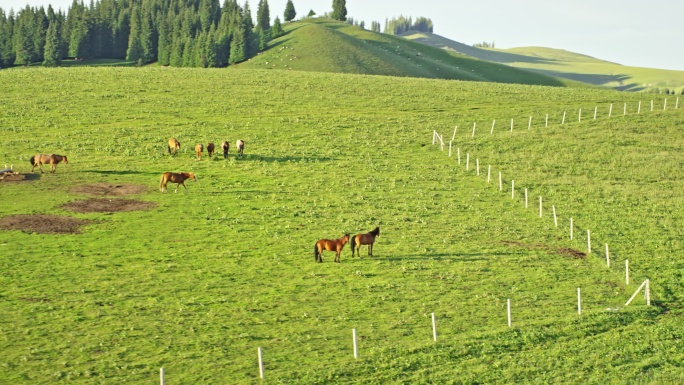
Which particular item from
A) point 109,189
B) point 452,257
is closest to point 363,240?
point 452,257

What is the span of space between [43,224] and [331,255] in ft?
46.1

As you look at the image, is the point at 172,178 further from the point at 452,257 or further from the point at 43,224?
the point at 452,257

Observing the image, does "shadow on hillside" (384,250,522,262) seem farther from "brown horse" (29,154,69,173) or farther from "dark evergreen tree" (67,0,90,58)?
"dark evergreen tree" (67,0,90,58)

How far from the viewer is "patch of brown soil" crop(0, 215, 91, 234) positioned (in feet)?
120

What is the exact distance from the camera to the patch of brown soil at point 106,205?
40.2 m

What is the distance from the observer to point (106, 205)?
41.1 m

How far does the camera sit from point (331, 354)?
23.9 meters

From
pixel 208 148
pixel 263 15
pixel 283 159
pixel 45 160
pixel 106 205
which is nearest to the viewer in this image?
pixel 106 205

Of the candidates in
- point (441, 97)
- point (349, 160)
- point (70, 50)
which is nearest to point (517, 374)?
point (349, 160)

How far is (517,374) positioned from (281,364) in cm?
690

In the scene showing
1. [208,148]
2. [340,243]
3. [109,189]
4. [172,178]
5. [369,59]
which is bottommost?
[340,243]

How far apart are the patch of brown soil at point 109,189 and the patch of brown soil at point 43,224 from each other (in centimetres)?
490

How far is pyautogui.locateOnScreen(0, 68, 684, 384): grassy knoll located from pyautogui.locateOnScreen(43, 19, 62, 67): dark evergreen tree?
8474 centimetres

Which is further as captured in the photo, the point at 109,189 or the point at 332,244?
the point at 109,189
